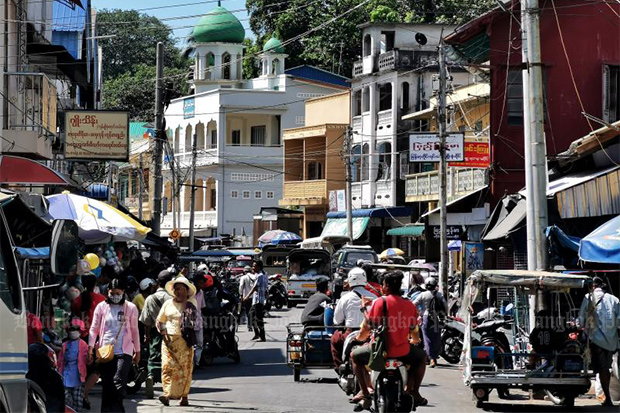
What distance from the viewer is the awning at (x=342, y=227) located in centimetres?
6181

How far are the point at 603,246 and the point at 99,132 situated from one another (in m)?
14.9

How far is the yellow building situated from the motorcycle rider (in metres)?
50.1

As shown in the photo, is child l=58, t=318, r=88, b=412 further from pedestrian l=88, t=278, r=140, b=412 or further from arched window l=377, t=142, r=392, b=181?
arched window l=377, t=142, r=392, b=181

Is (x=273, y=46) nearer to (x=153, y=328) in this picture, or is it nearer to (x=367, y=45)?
(x=367, y=45)

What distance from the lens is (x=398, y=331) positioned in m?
13.4

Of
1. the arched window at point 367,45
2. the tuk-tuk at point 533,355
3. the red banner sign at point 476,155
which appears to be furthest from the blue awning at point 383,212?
the tuk-tuk at point 533,355

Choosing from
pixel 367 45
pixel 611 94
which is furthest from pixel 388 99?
pixel 611 94

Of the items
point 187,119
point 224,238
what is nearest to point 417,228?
point 224,238

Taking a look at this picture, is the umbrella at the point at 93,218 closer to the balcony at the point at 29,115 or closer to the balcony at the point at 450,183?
the balcony at the point at 29,115

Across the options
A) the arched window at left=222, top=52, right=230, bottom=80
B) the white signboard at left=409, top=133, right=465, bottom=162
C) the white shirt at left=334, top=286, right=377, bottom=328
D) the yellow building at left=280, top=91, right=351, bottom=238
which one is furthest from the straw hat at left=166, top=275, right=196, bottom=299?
the arched window at left=222, top=52, right=230, bottom=80

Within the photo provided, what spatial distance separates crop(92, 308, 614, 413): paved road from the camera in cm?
1593

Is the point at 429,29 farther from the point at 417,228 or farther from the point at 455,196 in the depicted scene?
the point at 455,196

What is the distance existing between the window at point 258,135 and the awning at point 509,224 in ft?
180

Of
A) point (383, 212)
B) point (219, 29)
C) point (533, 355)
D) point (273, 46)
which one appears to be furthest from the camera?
point (219, 29)
